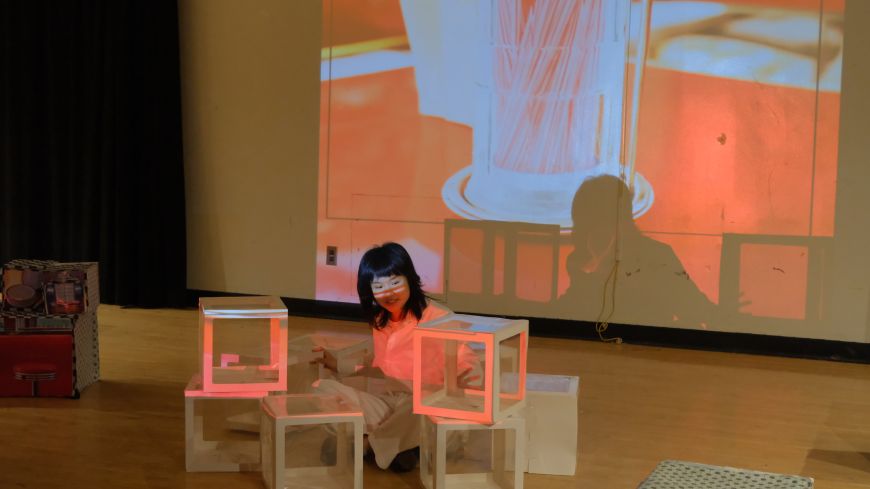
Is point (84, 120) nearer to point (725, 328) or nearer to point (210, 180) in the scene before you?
point (210, 180)

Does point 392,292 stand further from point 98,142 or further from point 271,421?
point 98,142

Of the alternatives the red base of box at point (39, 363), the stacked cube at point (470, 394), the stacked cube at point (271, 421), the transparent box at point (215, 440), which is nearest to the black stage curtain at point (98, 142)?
the red base of box at point (39, 363)

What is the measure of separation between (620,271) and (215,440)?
264cm

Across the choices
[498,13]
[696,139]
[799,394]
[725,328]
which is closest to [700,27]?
[696,139]

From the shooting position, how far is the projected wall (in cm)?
490

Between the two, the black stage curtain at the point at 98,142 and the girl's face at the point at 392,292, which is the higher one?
the black stage curtain at the point at 98,142

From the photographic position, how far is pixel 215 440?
10.9ft

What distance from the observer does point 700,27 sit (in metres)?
5.00

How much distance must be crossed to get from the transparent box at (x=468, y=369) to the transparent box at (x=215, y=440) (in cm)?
54

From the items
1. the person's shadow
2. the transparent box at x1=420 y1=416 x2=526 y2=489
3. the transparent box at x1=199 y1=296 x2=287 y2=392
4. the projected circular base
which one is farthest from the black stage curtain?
the transparent box at x1=420 y1=416 x2=526 y2=489

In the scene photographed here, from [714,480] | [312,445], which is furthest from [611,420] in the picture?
[714,480]

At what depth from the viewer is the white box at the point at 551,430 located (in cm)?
299

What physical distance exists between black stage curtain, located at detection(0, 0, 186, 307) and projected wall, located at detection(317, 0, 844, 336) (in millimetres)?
1023

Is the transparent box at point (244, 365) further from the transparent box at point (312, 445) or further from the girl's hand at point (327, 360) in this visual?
the girl's hand at point (327, 360)
